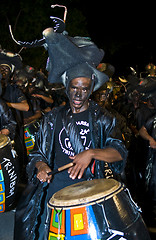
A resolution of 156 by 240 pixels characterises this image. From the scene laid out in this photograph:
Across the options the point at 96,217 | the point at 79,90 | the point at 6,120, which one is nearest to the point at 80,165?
the point at 96,217

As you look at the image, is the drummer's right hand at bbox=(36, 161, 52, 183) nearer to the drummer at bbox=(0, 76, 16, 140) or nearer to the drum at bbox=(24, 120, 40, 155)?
the drummer at bbox=(0, 76, 16, 140)

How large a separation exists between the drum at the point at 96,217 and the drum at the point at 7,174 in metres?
1.25

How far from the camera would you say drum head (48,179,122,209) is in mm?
1970

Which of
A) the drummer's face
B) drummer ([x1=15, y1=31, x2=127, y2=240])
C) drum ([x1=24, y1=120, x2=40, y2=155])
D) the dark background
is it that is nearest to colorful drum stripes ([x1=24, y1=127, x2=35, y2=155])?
drum ([x1=24, y1=120, x2=40, y2=155])

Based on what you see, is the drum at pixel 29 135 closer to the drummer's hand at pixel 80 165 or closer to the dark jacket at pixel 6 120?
the dark jacket at pixel 6 120

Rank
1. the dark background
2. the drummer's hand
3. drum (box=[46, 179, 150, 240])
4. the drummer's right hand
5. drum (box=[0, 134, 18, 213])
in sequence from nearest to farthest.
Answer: drum (box=[46, 179, 150, 240])
the drummer's hand
the drummer's right hand
drum (box=[0, 134, 18, 213])
the dark background

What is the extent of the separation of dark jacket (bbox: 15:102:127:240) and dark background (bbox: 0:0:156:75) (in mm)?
7210

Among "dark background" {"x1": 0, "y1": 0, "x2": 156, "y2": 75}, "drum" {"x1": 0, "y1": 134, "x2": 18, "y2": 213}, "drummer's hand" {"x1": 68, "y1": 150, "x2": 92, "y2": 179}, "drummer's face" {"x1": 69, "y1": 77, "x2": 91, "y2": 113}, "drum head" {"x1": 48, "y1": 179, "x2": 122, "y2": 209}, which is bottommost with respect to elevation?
"drum" {"x1": 0, "y1": 134, "x2": 18, "y2": 213}

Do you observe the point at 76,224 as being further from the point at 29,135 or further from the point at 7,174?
the point at 29,135

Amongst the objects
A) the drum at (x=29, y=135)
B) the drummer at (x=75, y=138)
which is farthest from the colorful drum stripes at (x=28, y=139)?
the drummer at (x=75, y=138)

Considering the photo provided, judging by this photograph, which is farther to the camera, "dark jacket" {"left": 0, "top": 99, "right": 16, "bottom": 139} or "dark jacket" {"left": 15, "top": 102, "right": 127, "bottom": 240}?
"dark jacket" {"left": 0, "top": 99, "right": 16, "bottom": 139}

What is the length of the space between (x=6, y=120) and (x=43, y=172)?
2099 mm

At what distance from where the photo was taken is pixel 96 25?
966 inches

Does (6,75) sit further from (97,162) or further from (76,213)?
(76,213)
